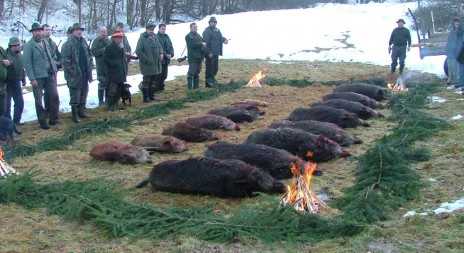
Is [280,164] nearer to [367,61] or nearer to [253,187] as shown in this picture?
[253,187]

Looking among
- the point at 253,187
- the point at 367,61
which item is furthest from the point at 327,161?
the point at 367,61

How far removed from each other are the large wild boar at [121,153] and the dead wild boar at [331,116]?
3.59 meters

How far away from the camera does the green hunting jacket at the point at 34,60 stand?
11211mm

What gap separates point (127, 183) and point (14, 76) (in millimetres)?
5570

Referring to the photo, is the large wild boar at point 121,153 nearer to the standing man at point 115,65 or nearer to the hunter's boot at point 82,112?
the hunter's boot at point 82,112

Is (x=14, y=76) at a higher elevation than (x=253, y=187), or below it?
higher

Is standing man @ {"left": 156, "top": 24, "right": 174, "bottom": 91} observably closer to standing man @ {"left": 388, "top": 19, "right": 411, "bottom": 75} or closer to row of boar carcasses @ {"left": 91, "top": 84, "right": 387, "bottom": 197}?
row of boar carcasses @ {"left": 91, "top": 84, "right": 387, "bottom": 197}

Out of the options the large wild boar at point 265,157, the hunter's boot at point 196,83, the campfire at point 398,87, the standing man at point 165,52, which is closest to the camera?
the large wild boar at point 265,157

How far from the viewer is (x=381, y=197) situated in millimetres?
6090

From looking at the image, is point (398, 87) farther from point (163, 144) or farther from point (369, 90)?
point (163, 144)

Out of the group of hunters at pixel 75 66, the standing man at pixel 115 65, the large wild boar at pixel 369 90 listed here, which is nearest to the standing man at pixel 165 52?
the group of hunters at pixel 75 66

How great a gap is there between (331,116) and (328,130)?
1.29 m

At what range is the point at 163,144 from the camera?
9.30m

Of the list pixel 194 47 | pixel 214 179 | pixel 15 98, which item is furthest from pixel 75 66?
pixel 214 179
